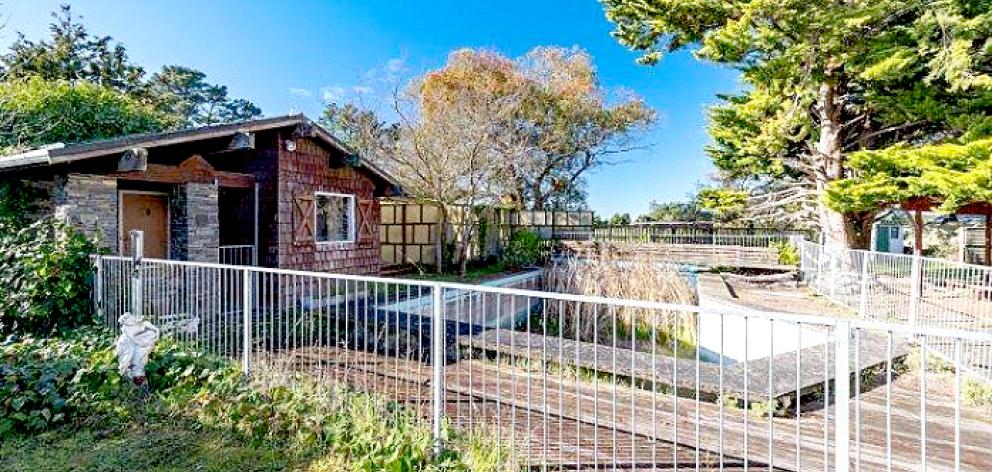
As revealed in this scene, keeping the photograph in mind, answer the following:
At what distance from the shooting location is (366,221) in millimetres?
12008

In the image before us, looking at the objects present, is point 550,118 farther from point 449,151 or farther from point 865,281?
point 865,281

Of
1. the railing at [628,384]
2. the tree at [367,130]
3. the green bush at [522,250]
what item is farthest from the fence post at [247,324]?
the green bush at [522,250]

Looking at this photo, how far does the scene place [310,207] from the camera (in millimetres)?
10430

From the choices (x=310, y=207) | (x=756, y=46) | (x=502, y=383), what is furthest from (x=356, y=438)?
(x=756, y=46)

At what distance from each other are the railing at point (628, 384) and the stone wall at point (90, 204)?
0.80m

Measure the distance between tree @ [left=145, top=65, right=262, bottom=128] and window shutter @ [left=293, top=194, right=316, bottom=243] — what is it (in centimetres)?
2004

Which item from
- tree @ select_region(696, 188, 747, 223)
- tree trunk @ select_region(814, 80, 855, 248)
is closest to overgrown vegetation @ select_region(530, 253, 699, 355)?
tree @ select_region(696, 188, 747, 223)

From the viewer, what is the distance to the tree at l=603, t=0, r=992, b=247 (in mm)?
9312

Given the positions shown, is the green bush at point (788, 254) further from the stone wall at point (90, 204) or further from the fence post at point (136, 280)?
the stone wall at point (90, 204)

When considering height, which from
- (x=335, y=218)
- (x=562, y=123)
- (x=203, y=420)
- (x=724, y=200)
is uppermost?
(x=562, y=123)

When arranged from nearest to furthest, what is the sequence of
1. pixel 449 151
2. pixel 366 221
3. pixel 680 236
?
1. pixel 366 221
2. pixel 449 151
3. pixel 680 236

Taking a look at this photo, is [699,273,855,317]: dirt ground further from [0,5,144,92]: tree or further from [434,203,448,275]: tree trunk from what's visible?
[0,5,144,92]: tree

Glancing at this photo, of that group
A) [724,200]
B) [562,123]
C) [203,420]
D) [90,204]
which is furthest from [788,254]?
[90,204]

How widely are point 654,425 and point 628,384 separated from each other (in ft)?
9.37
